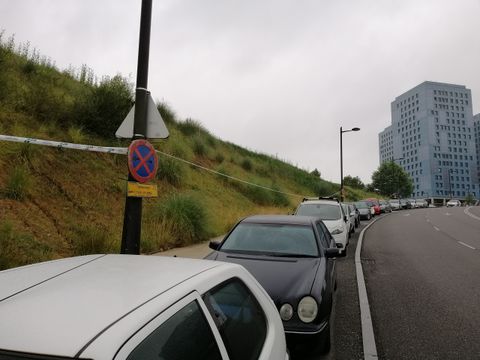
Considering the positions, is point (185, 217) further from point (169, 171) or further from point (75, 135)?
point (169, 171)

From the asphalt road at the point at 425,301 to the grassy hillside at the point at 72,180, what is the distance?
5.23 meters

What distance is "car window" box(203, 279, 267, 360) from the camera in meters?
2.03

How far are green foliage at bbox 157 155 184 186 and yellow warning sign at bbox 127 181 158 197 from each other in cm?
1016

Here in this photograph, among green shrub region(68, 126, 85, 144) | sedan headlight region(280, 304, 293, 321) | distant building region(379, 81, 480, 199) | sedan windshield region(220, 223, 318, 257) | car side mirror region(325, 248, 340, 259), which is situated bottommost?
sedan headlight region(280, 304, 293, 321)

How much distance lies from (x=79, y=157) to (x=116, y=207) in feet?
8.22

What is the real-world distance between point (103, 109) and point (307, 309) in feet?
40.5

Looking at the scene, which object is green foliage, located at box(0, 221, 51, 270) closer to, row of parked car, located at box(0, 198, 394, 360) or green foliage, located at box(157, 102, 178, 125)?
row of parked car, located at box(0, 198, 394, 360)

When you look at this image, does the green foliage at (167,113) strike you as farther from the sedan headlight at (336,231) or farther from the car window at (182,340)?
the car window at (182,340)

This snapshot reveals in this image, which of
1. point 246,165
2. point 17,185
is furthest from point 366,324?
point 246,165

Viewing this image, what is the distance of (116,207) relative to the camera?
37.2 feet

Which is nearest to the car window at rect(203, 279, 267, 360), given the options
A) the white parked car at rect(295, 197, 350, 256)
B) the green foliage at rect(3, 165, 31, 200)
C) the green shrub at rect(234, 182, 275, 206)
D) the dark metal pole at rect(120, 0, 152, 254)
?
the dark metal pole at rect(120, 0, 152, 254)

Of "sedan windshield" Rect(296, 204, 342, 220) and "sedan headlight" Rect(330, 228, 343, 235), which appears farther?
"sedan windshield" Rect(296, 204, 342, 220)

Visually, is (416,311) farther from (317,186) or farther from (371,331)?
(317,186)

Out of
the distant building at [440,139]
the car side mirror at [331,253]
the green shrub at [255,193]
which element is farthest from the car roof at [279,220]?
the distant building at [440,139]
